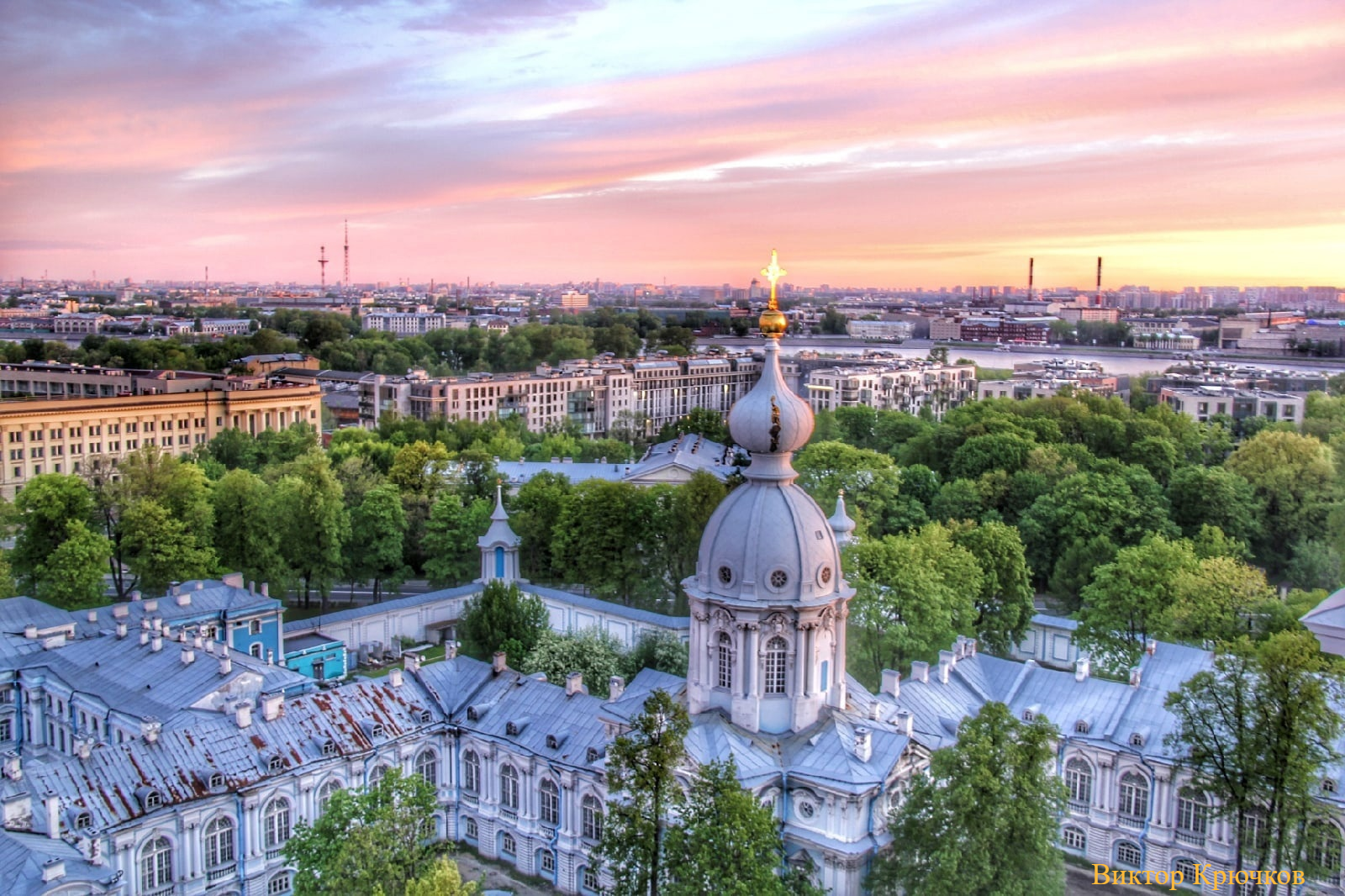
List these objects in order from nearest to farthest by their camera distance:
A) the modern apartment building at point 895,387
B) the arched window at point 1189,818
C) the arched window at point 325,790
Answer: the arched window at point 1189,818
the arched window at point 325,790
the modern apartment building at point 895,387

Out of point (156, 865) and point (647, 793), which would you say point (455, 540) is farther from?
point (647, 793)

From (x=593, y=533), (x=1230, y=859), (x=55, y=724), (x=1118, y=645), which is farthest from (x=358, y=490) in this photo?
(x=1230, y=859)

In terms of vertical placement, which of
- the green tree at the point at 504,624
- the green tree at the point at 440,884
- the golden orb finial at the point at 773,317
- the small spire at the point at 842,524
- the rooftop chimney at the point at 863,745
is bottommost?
the green tree at the point at 504,624

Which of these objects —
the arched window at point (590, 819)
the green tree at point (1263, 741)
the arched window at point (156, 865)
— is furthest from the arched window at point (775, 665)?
the arched window at point (156, 865)

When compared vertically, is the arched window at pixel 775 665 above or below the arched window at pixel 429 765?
above

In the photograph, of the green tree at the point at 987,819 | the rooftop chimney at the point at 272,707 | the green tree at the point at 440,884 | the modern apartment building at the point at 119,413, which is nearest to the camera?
the green tree at the point at 440,884

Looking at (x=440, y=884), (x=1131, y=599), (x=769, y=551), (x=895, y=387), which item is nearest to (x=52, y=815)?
(x=440, y=884)

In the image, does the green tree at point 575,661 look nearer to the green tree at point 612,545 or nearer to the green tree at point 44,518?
the green tree at point 612,545

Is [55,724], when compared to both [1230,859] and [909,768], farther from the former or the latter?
[1230,859]
